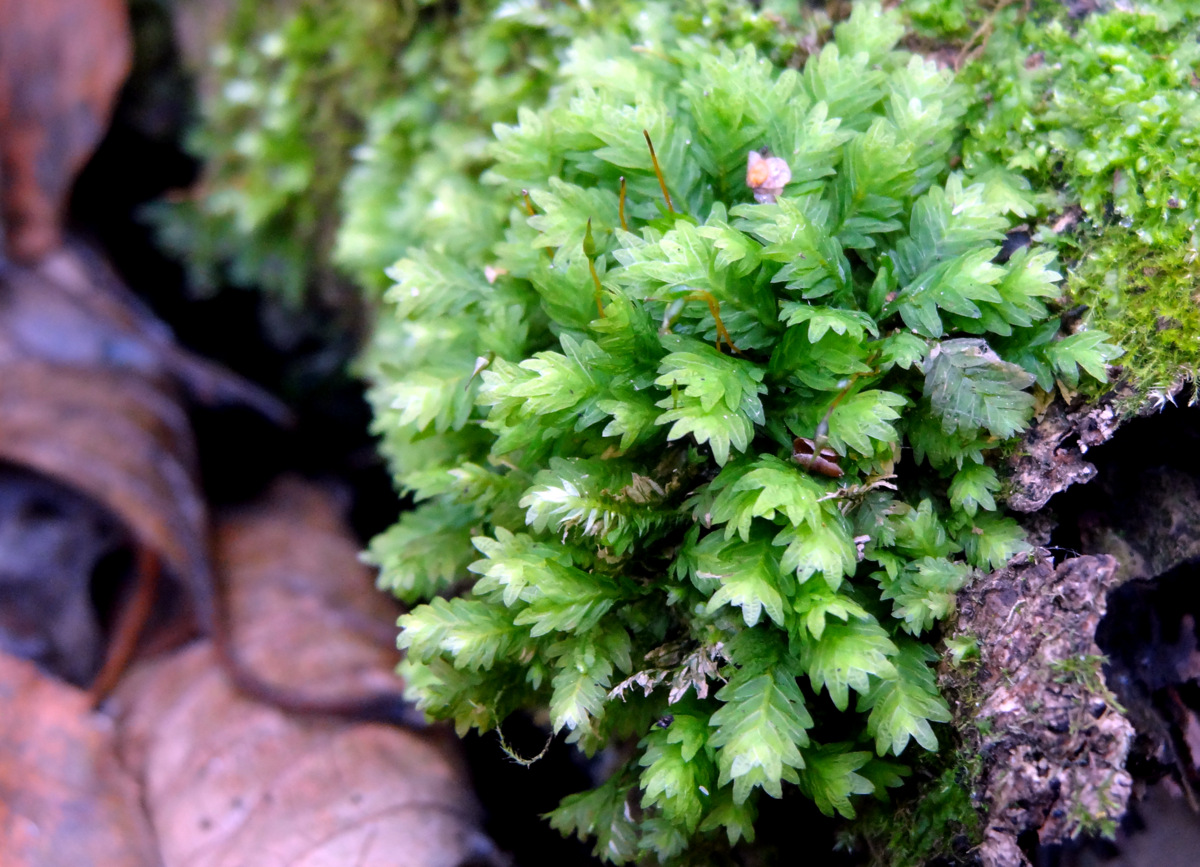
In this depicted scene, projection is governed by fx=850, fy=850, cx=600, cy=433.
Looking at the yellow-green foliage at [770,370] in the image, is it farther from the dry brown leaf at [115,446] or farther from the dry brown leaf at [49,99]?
the dry brown leaf at [49,99]

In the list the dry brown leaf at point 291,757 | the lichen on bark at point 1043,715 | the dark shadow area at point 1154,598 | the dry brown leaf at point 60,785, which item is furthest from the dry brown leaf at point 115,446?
the dark shadow area at point 1154,598

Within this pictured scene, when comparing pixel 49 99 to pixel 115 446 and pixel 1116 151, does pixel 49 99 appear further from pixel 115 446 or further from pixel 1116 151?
pixel 1116 151

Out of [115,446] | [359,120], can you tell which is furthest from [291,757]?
[359,120]

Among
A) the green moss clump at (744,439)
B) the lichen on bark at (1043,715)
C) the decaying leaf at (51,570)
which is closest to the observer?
the lichen on bark at (1043,715)

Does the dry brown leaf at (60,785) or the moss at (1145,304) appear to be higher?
the moss at (1145,304)

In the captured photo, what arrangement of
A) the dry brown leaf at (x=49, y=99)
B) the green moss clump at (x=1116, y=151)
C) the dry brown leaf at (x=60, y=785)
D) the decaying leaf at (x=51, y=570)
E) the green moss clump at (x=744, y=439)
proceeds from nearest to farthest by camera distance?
the green moss clump at (x=744, y=439)
the green moss clump at (x=1116, y=151)
the dry brown leaf at (x=60, y=785)
the decaying leaf at (x=51, y=570)
the dry brown leaf at (x=49, y=99)

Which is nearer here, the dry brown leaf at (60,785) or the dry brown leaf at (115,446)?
the dry brown leaf at (60,785)

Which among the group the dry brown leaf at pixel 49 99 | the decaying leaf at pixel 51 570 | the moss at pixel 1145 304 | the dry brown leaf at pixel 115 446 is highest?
the moss at pixel 1145 304
